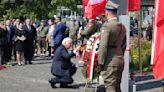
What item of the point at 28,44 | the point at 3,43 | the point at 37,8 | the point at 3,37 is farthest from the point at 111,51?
the point at 37,8

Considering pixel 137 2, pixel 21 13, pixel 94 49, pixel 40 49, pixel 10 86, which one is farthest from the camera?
pixel 21 13

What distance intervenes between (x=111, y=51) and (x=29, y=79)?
6.61 m

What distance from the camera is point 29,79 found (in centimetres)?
1456

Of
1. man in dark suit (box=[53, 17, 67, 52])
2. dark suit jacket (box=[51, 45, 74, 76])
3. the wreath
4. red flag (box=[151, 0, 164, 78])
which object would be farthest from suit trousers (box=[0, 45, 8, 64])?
red flag (box=[151, 0, 164, 78])

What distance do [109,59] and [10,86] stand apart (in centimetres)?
540

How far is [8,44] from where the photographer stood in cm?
1984

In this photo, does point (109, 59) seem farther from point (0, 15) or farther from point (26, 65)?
point (0, 15)

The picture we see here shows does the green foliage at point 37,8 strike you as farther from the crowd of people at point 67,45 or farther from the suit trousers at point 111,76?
the suit trousers at point 111,76

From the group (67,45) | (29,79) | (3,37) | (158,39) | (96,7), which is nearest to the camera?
(158,39)

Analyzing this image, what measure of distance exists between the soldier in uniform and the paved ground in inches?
157

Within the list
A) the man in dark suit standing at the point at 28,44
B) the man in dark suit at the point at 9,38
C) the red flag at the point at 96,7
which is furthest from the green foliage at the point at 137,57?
the man in dark suit at the point at 9,38

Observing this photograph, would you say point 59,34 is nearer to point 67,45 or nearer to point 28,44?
point 28,44

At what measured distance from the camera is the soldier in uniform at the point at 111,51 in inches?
323

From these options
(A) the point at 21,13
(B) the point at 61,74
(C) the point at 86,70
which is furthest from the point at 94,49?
(A) the point at 21,13
